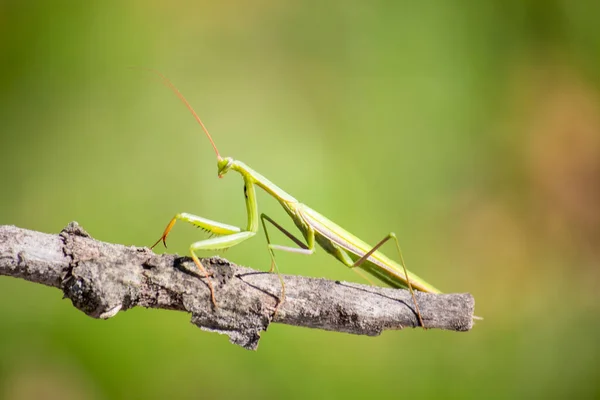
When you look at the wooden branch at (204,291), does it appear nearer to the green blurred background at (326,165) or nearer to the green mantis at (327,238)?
the green mantis at (327,238)

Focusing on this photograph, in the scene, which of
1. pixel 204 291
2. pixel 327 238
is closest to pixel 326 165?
pixel 327 238

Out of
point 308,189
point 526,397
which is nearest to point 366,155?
point 308,189

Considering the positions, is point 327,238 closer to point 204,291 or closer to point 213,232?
point 213,232

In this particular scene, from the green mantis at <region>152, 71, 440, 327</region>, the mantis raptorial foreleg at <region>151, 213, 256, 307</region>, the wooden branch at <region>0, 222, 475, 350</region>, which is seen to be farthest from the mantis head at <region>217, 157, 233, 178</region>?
the wooden branch at <region>0, 222, 475, 350</region>

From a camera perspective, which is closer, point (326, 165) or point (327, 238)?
point (327, 238)

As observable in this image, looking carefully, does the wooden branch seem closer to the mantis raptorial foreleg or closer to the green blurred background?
the mantis raptorial foreleg

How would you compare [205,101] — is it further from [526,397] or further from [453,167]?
[526,397]
